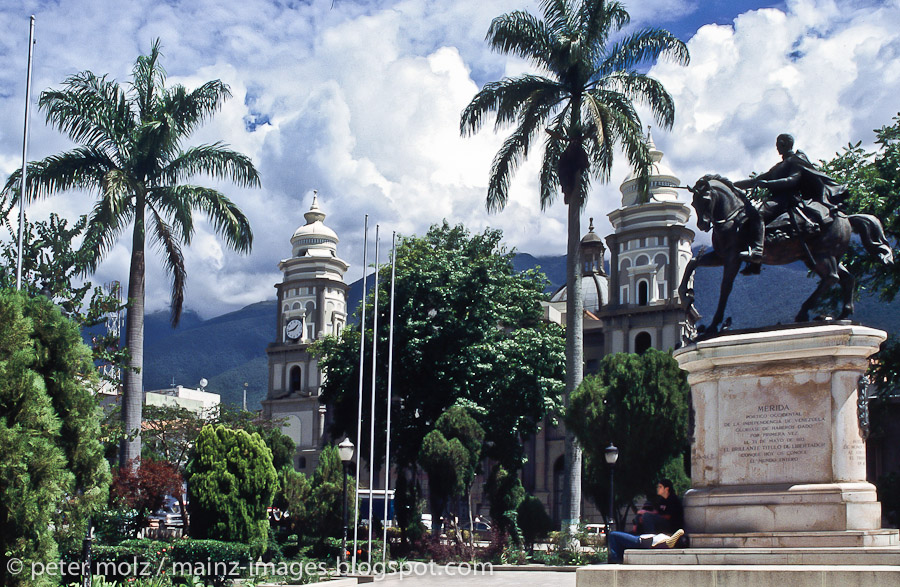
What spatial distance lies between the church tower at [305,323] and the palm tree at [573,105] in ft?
148

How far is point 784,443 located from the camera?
1033 cm

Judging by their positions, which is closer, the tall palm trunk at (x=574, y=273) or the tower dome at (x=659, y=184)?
the tall palm trunk at (x=574, y=273)

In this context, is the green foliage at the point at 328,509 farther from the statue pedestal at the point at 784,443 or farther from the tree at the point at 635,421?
the statue pedestal at the point at 784,443

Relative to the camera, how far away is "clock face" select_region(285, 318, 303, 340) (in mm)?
71875

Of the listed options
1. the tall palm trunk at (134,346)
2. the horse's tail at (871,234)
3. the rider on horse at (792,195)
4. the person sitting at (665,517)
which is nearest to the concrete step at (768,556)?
the person sitting at (665,517)

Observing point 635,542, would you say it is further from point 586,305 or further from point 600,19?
point 586,305

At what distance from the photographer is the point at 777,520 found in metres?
10.0

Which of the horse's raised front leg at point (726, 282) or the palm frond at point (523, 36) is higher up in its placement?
the palm frond at point (523, 36)

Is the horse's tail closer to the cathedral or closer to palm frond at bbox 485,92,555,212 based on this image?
palm frond at bbox 485,92,555,212

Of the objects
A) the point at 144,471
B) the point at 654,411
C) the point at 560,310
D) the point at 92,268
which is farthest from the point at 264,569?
the point at 560,310

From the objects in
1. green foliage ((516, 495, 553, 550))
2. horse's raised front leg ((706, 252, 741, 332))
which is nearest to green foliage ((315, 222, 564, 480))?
green foliage ((516, 495, 553, 550))

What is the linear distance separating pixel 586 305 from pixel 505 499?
4554 cm

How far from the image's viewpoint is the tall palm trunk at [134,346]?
2169 cm

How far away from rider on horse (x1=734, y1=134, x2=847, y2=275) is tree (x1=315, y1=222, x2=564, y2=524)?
66.1ft
